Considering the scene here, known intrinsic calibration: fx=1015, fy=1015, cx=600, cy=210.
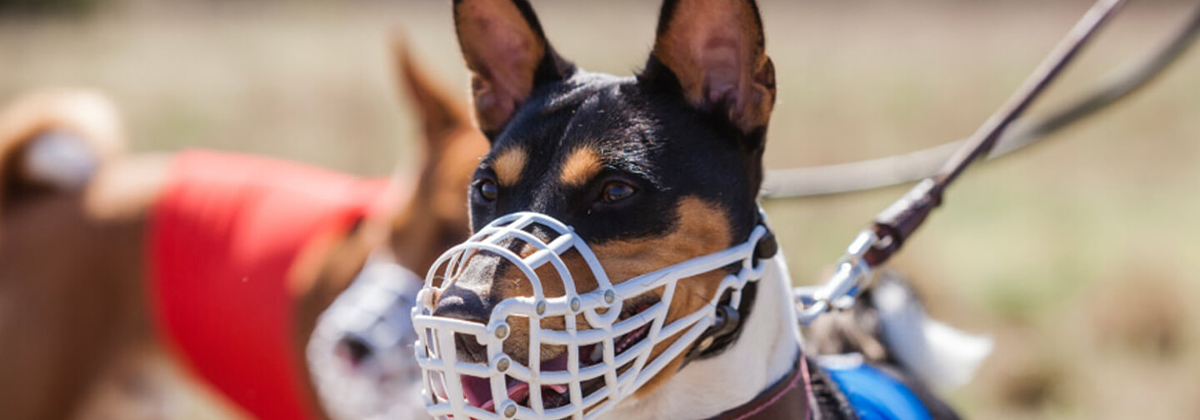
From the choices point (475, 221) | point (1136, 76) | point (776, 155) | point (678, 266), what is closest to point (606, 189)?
point (678, 266)

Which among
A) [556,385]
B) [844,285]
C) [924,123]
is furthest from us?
[924,123]

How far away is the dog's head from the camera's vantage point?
1.58 metres

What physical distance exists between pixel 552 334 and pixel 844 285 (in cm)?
90


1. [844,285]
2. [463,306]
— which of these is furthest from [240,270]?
[463,306]

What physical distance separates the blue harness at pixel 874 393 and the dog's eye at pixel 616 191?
2.63ft

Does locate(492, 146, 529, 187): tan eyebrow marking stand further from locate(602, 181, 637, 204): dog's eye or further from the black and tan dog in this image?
→ locate(602, 181, 637, 204): dog's eye

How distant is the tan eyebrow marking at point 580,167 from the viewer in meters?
1.72

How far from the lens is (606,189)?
67.9 inches

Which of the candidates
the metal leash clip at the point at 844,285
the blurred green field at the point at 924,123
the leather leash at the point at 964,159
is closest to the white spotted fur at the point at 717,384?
the metal leash clip at the point at 844,285

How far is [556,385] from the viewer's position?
5.31 feet

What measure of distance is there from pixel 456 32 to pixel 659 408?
930 mm

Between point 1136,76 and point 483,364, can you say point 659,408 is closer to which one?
point 483,364

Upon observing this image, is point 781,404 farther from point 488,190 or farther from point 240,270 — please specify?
point 240,270

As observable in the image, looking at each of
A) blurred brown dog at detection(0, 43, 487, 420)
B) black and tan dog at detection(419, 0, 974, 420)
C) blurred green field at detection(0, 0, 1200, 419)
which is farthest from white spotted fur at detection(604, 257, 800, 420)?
blurred brown dog at detection(0, 43, 487, 420)
